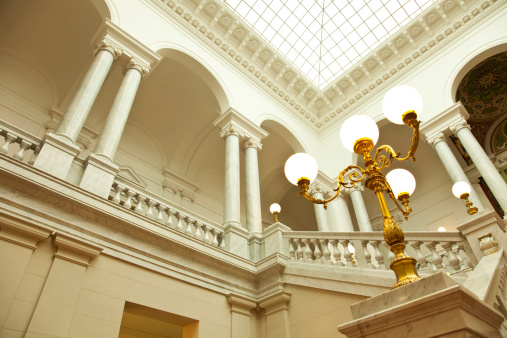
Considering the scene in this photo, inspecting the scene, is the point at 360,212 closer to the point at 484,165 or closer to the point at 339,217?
the point at 339,217

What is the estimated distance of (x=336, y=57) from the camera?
1364 centimetres

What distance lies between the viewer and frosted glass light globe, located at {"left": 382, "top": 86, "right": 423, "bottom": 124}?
3.71m

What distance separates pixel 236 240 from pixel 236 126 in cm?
354

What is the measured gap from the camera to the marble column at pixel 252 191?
7863 mm

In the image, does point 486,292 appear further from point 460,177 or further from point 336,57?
point 336,57

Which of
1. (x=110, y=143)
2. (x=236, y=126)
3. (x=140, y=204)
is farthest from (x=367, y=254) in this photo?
(x=236, y=126)

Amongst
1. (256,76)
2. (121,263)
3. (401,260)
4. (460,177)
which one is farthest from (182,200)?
(401,260)

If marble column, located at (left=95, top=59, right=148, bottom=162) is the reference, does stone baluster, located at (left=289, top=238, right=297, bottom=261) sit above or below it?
below

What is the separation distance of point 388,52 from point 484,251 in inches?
371

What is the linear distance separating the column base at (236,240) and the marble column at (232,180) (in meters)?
0.15

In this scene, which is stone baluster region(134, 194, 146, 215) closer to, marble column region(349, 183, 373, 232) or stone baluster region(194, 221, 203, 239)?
stone baluster region(194, 221, 203, 239)

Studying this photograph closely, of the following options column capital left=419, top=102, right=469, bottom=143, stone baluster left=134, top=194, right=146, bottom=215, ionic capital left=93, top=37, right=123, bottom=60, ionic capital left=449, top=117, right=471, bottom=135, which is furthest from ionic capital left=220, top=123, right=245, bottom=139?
ionic capital left=449, top=117, right=471, bottom=135

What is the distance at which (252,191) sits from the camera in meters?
8.50

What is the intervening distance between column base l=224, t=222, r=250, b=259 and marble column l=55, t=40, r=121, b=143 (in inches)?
122
